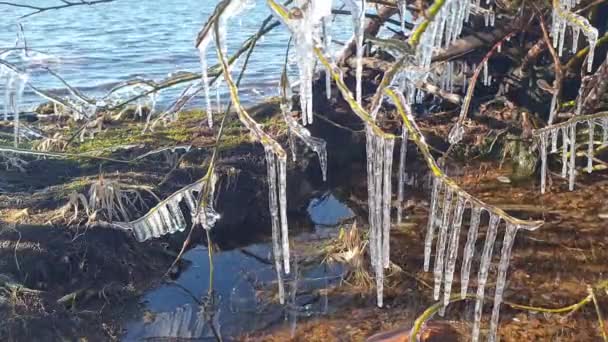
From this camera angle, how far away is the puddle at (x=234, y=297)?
444cm

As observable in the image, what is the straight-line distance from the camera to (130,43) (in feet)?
49.5

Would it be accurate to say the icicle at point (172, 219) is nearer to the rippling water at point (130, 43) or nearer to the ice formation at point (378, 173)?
the ice formation at point (378, 173)

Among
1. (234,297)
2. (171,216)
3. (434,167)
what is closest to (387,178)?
(434,167)

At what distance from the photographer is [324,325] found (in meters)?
4.45

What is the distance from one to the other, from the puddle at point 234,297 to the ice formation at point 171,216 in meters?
0.42

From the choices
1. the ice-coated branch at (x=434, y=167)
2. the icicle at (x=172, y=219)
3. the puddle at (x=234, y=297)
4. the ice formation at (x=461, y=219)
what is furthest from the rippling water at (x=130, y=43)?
the ice-coated branch at (x=434, y=167)

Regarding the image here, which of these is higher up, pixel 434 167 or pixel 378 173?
pixel 434 167

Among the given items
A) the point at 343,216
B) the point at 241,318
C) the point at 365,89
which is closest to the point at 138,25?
the point at 365,89

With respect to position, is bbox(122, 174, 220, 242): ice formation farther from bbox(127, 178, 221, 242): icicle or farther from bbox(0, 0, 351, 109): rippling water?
bbox(0, 0, 351, 109): rippling water

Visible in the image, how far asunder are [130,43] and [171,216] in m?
11.0

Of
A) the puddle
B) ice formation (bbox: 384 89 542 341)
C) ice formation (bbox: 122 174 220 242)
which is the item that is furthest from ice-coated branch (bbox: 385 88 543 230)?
the puddle

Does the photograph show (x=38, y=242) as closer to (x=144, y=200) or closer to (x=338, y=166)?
(x=144, y=200)

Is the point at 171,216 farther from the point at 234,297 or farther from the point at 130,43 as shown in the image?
the point at 130,43

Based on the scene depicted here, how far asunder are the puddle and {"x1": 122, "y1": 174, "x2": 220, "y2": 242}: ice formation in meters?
0.42
